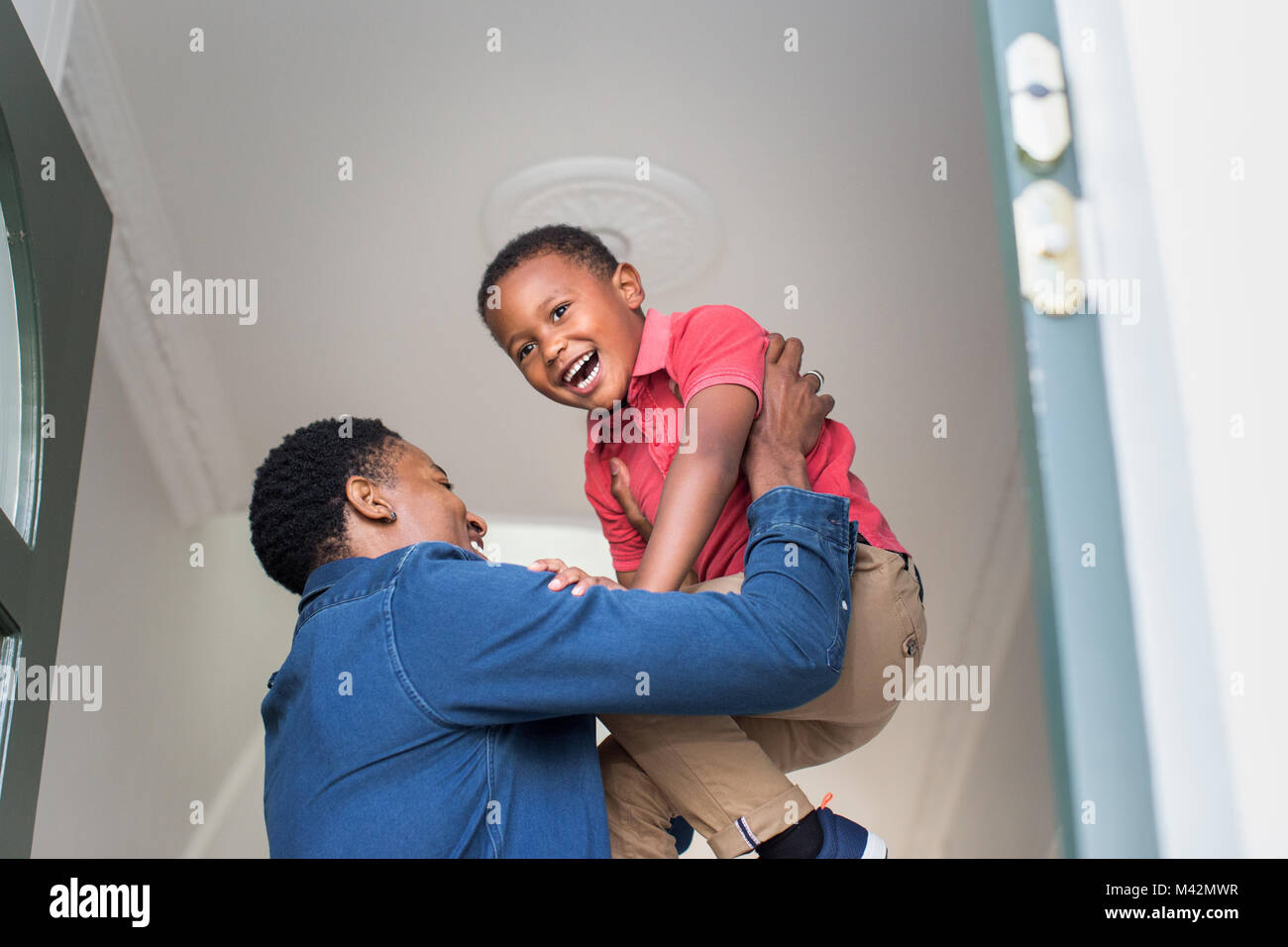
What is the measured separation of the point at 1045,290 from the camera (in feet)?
3.77

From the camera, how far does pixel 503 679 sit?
3.26 ft

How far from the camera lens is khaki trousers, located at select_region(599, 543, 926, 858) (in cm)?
114

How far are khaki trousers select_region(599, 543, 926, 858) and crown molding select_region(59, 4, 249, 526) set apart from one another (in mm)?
1541

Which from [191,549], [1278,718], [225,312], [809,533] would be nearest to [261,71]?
[225,312]

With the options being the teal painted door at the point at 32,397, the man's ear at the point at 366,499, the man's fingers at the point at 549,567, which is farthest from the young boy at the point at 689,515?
the teal painted door at the point at 32,397

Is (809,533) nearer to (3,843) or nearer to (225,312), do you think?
(3,843)

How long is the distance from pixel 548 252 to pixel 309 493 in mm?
509

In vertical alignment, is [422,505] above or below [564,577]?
above

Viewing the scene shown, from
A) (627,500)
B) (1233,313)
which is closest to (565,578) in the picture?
(627,500)

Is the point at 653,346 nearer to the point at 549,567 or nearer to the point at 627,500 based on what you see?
the point at 627,500

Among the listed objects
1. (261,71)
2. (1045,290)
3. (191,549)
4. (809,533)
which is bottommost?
(809,533)

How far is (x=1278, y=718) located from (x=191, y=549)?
271cm

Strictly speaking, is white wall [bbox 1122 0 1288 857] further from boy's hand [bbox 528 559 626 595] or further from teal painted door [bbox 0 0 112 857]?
teal painted door [bbox 0 0 112 857]

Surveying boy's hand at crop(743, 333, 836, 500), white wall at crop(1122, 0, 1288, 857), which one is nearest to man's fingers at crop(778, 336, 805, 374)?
boy's hand at crop(743, 333, 836, 500)
